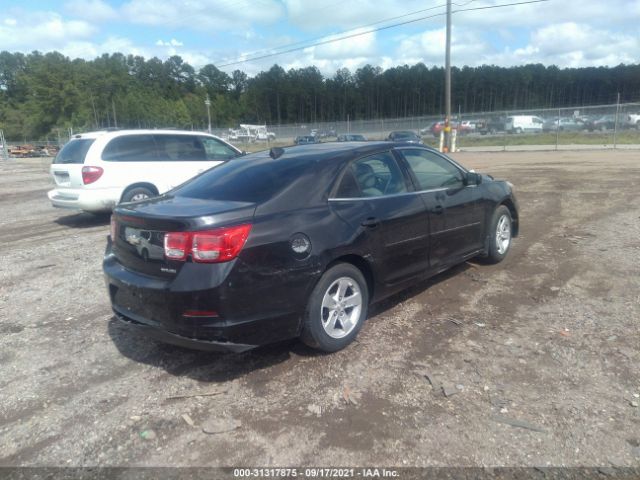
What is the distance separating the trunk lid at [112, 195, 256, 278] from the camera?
10.8 feet

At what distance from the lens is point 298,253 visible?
349 centimetres

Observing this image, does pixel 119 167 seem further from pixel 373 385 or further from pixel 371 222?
pixel 373 385

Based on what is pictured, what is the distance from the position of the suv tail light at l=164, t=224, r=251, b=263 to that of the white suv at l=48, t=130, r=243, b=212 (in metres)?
6.07

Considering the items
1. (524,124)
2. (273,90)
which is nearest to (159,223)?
(524,124)

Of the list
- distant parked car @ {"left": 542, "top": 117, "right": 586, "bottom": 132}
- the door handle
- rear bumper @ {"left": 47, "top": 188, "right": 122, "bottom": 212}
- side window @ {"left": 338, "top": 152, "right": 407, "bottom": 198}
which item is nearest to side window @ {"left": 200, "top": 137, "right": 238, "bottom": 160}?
rear bumper @ {"left": 47, "top": 188, "right": 122, "bottom": 212}

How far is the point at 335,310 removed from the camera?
12.5ft

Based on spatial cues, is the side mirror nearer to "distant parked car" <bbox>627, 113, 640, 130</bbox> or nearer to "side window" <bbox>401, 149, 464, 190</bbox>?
"side window" <bbox>401, 149, 464, 190</bbox>

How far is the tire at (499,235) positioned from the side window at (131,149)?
6493 millimetres

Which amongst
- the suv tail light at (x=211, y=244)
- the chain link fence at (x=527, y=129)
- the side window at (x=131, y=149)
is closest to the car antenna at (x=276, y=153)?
the suv tail light at (x=211, y=244)

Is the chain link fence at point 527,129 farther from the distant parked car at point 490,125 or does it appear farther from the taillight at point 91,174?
the taillight at point 91,174

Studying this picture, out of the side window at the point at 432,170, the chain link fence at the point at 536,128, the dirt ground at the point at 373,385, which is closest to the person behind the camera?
the dirt ground at the point at 373,385

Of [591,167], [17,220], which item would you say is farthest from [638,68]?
[17,220]

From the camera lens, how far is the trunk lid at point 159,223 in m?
3.30

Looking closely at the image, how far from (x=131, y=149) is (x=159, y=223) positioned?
6.51m
